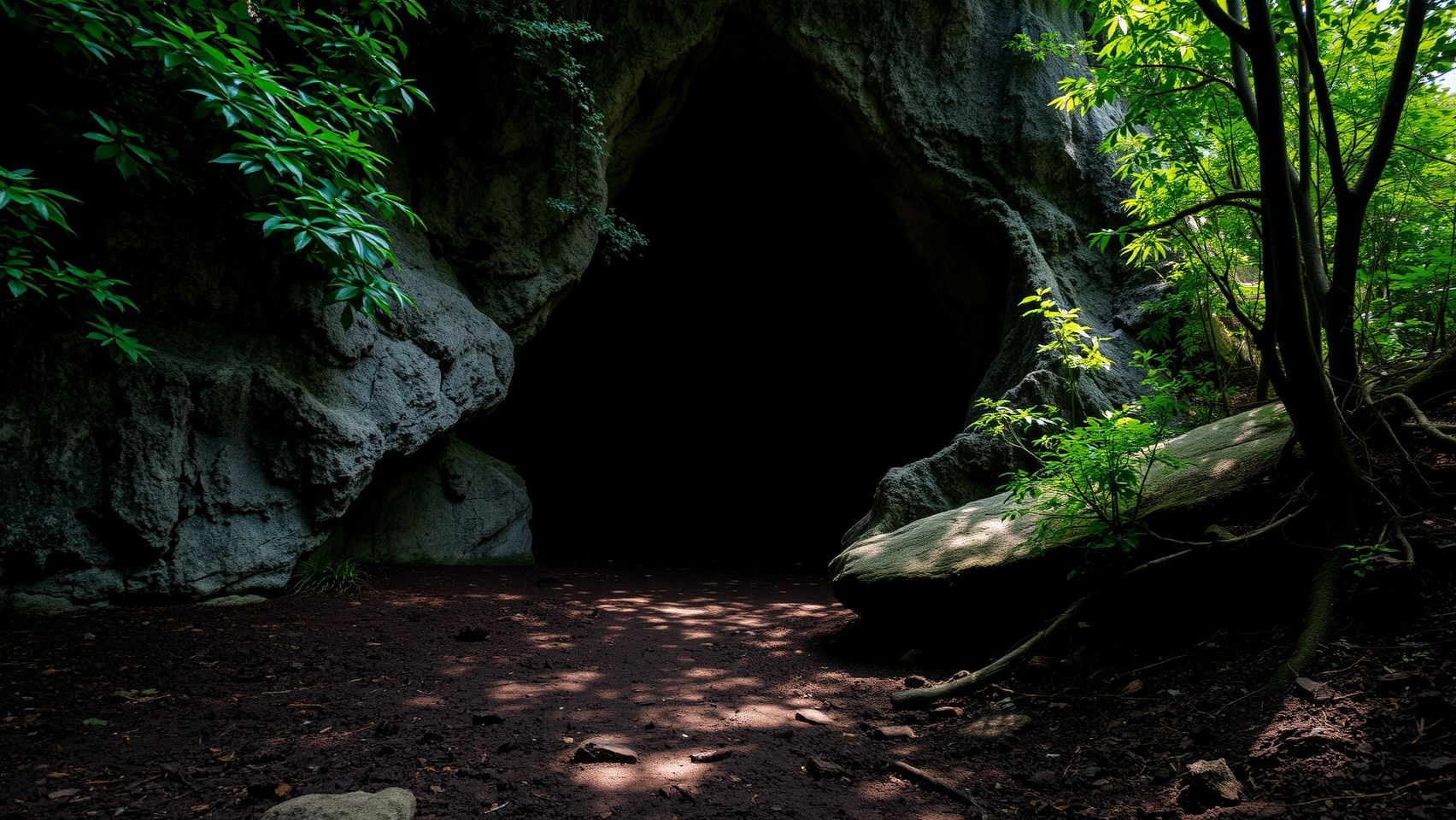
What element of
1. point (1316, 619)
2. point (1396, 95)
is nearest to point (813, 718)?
point (1316, 619)

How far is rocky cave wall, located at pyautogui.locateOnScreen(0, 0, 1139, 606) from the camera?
14.9 ft

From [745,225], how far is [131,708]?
12727mm

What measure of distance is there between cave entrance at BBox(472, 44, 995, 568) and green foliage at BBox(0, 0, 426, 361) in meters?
7.65

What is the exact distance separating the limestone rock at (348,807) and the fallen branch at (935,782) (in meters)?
1.71

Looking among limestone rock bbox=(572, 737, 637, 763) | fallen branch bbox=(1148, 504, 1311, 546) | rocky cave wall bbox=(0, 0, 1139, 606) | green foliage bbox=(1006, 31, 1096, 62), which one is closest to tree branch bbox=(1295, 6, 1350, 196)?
fallen branch bbox=(1148, 504, 1311, 546)

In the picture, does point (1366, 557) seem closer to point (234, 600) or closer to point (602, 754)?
point (602, 754)

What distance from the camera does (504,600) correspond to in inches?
226

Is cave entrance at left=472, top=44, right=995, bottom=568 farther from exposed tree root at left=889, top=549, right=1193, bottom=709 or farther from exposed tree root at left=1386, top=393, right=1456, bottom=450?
exposed tree root at left=1386, top=393, right=1456, bottom=450

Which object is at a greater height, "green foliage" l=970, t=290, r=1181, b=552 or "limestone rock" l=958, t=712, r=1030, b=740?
"green foliage" l=970, t=290, r=1181, b=552

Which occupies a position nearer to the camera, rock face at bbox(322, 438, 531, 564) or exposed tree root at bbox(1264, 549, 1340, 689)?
exposed tree root at bbox(1264, 549, 1340, 689)

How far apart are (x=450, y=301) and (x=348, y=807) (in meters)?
5.66

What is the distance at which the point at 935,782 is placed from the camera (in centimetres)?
246

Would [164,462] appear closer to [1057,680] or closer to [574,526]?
[1057,680]

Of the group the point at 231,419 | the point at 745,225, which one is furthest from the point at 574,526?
the point at 231,419
